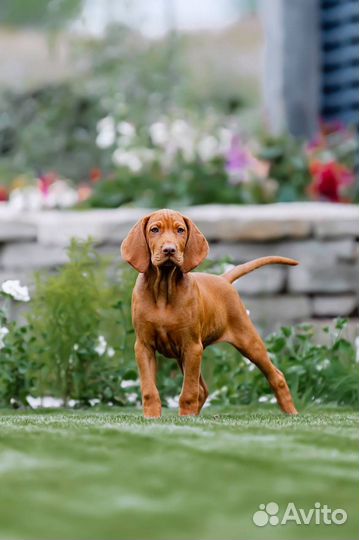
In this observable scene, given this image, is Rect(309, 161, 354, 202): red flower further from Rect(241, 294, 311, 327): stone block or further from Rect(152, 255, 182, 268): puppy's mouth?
Rect(152, 255, 182, 268): puppy's mouth

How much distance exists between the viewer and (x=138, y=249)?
3420mm

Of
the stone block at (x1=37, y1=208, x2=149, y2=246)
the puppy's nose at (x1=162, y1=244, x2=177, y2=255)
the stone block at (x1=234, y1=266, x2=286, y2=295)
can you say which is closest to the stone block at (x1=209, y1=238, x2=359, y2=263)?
the stone block at (x1=234, y1=266, x2=286, y2=295)

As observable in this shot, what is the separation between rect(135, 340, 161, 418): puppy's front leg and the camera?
3.45 m

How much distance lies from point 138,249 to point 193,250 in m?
0.17

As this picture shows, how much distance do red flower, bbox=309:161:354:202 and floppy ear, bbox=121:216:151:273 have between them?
13.1 ft

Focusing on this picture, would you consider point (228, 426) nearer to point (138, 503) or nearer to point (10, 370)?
point (138, 503)

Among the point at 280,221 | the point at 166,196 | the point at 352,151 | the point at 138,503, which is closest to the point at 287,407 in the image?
the point at 138,503

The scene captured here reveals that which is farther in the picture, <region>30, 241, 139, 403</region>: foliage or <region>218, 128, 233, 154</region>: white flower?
<region>218, 128, 233, 154</region>: white flower

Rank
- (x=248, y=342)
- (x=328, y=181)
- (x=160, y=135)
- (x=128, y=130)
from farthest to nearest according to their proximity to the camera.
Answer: (x=128, y=130)
(x=160, y=135)
(x=328, y=181)
(x=248, y=342)

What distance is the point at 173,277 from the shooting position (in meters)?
3.44

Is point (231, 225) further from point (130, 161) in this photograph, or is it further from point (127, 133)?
point (127, 133)

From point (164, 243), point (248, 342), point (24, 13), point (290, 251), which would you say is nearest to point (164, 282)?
point (164, 243)

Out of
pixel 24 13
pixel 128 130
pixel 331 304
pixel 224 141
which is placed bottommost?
pixel 331 304

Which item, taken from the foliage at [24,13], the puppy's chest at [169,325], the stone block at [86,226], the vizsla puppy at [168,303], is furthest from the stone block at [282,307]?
the foliage at [24,13]
